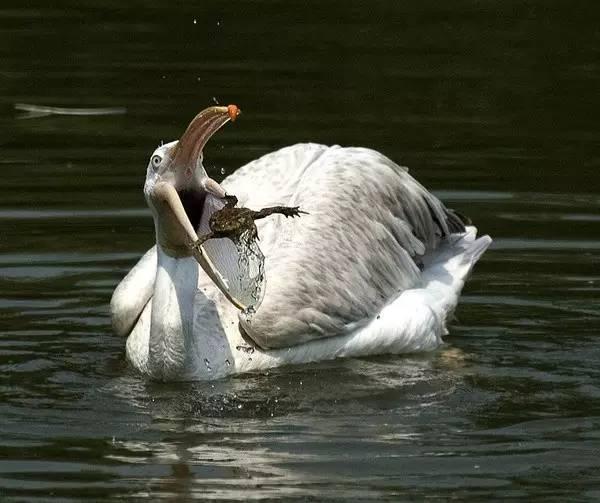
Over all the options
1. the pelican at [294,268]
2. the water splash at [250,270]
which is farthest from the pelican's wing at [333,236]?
the water splash at [250,270]

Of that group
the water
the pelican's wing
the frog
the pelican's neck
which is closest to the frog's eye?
→ the frog

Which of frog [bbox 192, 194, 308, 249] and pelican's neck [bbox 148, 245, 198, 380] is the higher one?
frog [bbox 192, 194, 308, 249]

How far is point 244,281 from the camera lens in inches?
309

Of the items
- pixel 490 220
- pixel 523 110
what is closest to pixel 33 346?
pixel 490 220

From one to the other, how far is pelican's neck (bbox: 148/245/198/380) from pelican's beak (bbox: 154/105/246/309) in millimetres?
76

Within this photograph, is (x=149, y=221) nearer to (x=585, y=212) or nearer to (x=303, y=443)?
(x=585, y=212)

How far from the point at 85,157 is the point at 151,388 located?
13.5ft

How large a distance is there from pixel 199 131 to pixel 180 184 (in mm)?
316

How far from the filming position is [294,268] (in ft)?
27.6

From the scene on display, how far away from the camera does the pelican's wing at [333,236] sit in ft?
27.2

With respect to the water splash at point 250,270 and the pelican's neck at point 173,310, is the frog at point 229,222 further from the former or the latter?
the pelican's neck at point 173,310

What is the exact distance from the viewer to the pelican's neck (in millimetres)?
7938

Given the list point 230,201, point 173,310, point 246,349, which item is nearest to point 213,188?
point 230,201

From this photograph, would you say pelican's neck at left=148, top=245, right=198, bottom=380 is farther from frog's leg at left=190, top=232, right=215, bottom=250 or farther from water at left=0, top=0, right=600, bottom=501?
frog's leg at left=190, top=232, right=215, bottom=250
